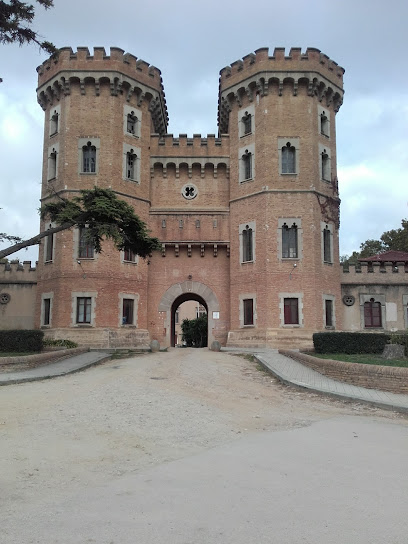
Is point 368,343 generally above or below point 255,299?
below

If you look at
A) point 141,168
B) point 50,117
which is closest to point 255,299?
point 141,168

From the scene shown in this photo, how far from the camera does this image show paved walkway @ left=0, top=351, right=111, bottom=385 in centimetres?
1529

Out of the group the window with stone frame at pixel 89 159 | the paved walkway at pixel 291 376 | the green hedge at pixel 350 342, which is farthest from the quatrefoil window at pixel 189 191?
the green hedge at pixel 350 342

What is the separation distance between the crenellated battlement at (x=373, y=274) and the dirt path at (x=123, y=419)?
14702 millimetres

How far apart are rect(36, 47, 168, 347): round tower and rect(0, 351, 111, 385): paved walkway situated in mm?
3739

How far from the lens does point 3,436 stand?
26.3 ft

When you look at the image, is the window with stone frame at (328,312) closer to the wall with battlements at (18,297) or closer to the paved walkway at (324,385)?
the paved walkway at (324,385)

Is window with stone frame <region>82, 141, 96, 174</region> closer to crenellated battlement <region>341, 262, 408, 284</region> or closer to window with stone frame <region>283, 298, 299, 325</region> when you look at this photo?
window with stone frame <region>283, 298, 299, 325</region>

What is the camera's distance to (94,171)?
27812 millimetres

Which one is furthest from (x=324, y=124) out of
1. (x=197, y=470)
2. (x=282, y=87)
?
(x=197, y=470)

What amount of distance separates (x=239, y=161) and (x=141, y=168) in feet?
19.1

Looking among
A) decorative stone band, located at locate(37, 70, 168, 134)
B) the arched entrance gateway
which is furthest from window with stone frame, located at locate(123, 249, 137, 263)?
decorative stone band, located at locate(37, 70, 168, 134)

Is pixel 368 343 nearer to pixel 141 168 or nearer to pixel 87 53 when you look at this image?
pixel 141 168

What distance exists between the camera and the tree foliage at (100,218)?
17.8 metres
